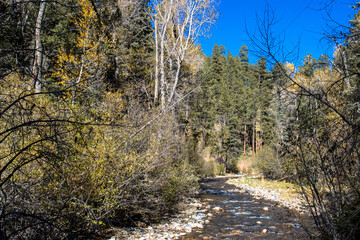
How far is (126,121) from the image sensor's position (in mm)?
8359

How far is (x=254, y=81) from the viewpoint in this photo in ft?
182

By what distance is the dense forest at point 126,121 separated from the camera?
7.94 feet

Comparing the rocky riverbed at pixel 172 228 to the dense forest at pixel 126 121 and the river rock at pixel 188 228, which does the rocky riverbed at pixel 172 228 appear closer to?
the river rock at pixel 188 228

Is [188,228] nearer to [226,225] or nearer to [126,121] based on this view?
[226,225]

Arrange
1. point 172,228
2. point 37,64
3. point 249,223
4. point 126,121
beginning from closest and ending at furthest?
point 37,64 < point 172,228 < point 126,121 < point 249,223

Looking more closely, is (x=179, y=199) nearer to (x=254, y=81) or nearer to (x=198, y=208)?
(x=198, y=208)

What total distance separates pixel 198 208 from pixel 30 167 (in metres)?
8.17

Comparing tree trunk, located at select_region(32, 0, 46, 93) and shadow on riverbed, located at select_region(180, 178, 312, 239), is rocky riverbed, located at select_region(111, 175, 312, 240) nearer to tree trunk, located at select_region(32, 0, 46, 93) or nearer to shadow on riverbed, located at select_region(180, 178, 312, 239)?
shadow on riverbed, located at select_region(180, 178, 312, 239)

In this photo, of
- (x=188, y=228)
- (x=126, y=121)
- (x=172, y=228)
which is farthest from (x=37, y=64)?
(x=188, y=228)

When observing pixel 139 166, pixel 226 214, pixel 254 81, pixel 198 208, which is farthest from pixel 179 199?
pixel 254 81

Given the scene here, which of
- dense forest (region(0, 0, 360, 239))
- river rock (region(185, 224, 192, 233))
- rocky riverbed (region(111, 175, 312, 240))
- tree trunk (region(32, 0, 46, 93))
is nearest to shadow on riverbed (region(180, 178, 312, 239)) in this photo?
rocky riverbed (region(111, 175, 312, 240))

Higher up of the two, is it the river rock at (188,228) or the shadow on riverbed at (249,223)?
the river rock at (188,228)

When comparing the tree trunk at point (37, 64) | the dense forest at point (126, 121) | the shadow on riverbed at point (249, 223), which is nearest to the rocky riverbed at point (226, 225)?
the shadow on riverbed at point (249, 223)

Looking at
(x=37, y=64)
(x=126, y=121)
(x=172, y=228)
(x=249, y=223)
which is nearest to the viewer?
(x=37, y=64)
